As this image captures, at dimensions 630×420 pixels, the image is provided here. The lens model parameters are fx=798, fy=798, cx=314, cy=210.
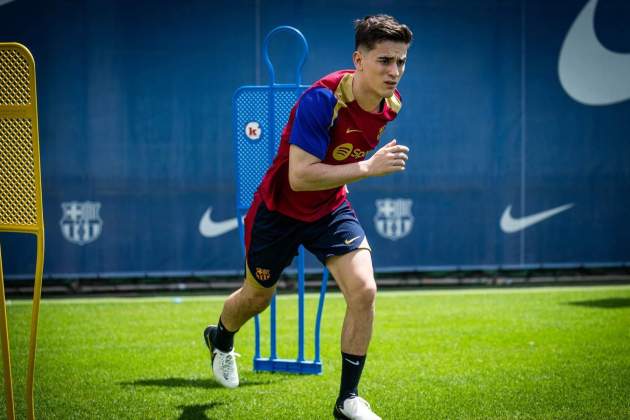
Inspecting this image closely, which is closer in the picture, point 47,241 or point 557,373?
point 557,373

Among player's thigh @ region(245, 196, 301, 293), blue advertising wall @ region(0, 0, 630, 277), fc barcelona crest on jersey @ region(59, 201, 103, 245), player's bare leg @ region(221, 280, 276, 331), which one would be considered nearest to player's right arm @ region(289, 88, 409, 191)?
player's thigh @ region(245, 196, 301, 293)

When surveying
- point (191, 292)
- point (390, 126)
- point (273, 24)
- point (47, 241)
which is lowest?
point (191, 292)

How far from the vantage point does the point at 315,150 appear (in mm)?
3920

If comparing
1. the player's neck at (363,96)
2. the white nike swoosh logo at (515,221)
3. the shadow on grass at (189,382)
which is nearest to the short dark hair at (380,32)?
the player's neck at (363,96)

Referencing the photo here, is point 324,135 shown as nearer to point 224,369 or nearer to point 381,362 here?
point 224,369

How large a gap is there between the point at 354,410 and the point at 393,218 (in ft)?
19.9

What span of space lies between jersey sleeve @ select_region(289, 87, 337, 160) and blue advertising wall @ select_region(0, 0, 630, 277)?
5.53 meters

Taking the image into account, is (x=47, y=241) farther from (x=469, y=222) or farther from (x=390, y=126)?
(x=469, y=222)

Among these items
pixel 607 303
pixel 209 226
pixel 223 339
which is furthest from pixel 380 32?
pixel 209 226

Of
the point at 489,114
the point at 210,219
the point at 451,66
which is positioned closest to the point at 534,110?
the point at 489,114

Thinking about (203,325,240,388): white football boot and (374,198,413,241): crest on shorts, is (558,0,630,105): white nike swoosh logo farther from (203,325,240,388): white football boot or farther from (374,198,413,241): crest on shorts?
(203,325,240,388): white football boot

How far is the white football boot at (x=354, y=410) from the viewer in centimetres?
389

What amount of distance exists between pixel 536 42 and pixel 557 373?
5.92 m

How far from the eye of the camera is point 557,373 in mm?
5215
